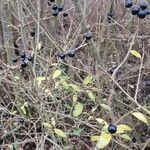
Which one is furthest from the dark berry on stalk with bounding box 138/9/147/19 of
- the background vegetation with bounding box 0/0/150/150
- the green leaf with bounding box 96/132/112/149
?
the green leaf with bounding box 96/132/112/149

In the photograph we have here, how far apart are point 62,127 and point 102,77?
56 cm

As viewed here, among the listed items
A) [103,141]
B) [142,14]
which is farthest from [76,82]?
[103,141]

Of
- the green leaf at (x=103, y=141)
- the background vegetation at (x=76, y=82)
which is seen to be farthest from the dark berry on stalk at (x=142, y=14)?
the green leaf at (x=103, y=141)

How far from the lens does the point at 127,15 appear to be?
4.03 m

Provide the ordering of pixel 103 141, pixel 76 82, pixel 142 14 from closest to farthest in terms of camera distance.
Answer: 1. pixel 103 141
2. pixel 142 14
3. pixel 76 82

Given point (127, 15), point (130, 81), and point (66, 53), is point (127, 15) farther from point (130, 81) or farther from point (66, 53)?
point (66, 53)

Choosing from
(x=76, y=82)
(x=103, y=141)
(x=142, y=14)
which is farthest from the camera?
(x=76, y=82)

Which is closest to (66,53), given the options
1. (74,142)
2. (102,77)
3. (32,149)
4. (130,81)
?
(102,77)

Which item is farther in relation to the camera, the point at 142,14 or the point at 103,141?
the point at 142,14

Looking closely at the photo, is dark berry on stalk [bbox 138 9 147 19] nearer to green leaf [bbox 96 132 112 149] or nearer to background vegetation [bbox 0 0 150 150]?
background vegetation [bbox 0 0 150 150]

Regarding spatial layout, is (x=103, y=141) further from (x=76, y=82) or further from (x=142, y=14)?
(x=76, y=82)

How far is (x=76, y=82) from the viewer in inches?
119

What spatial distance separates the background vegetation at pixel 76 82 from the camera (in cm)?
274

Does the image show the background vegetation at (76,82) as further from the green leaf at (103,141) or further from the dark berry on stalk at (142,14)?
the green leaf at (103,141)
